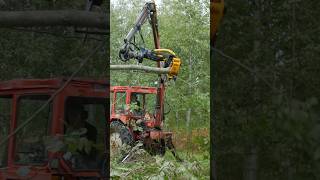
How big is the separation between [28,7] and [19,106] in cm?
242

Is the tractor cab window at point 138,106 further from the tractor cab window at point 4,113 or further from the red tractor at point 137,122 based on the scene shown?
the tractor cab window at point 4,113

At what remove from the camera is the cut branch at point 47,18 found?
1.17 meters

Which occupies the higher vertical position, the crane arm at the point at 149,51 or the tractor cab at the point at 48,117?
the crane arm at the point at 149,51

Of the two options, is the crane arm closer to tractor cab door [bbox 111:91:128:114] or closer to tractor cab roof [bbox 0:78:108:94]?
tractor cab door [bbox 111:91:128:114]

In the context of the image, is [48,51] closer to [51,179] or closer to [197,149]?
[51,179]

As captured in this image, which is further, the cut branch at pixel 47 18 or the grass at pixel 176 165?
the grass at pixel 176 165

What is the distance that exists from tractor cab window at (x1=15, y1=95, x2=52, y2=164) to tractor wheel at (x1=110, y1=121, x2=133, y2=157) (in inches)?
15.2

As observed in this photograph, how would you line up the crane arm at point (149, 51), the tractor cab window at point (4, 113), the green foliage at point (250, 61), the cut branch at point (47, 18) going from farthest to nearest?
the green foliage at point (250, 61) → the tractor cab window at point (4, 113) → the crane arm at point (149, 51) → the cut branch at point (47, 18)

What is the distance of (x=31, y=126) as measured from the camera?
102 inches

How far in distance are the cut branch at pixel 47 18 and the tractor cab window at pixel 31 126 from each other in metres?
1.38

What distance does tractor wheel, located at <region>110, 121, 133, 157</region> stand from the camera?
2.27 meters

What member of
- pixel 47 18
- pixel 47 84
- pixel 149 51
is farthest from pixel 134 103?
pixel 47 18

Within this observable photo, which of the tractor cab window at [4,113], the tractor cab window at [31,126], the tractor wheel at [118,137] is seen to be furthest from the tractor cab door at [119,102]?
the tractor cab window at [4,113]

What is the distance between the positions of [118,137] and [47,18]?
121 cm
